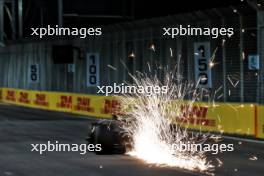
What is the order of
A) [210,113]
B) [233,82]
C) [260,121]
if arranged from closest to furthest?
[260,121] < [210,113] < [233,82]

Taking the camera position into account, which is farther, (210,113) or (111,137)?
(210,113)

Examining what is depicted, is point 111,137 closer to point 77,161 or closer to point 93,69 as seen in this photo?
point 77,161

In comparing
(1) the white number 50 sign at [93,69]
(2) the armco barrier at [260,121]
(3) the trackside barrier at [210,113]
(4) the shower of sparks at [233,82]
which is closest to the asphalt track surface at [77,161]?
(2) the armco barrier at [260,121]

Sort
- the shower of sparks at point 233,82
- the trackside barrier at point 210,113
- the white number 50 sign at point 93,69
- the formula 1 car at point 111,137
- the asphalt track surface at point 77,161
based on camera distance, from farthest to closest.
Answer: the white number 50 sign at point 93,69 < the shower of sparks at point 233,82 < the trackside barrier at point 210,113 < the formula 1 car at point 111,137 < the asphalt track surface at point 77,161

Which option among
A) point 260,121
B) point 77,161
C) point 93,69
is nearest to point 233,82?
point 260,121

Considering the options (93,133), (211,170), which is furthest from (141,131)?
(211,170)

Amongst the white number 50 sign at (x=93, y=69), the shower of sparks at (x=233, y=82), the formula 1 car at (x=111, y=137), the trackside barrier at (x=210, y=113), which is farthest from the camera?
the white number 50 sign at (x=93, y=69)

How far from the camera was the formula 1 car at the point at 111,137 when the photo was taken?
50.5ft

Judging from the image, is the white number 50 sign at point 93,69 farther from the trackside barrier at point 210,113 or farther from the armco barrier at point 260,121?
the armco barrier at point 260,121

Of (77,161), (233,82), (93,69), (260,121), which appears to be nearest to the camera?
(77,161)

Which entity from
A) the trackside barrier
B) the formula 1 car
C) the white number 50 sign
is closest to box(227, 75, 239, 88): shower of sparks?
the trackside barrier

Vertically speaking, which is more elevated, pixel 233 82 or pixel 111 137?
pixel 233 82

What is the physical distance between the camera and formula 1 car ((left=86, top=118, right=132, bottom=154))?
1540cm

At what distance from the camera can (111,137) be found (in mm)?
15461
